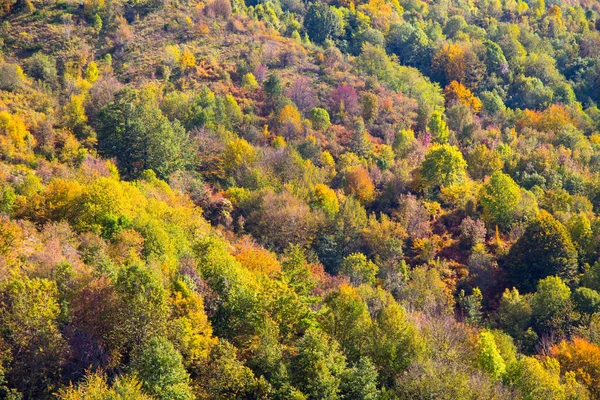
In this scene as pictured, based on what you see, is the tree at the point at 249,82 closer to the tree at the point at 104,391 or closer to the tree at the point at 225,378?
the tree at the point at 225,378

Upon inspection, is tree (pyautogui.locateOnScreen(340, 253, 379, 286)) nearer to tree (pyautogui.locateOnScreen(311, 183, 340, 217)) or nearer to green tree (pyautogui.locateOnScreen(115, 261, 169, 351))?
tree (pyautogui.locateOnScreen(311, 183, 340, 217))

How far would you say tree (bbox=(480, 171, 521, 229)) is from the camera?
268 ft

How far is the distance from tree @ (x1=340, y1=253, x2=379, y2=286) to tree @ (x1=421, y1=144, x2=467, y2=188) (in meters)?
20.2

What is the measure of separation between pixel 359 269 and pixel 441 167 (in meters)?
24.7

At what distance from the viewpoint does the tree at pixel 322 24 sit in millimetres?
138875

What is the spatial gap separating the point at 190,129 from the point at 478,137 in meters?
51.1

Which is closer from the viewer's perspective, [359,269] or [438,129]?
[359,269]

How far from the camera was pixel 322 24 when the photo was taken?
138875 mm

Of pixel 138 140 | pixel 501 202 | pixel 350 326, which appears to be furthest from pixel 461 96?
pixel 350 326

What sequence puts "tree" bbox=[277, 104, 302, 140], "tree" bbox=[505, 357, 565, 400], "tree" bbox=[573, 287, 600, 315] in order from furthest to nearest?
"tree" bbox=[277, 104, 302, 140], "tree" bbox=[573, 287, 600, 315], "tree" bbox=[505, 357, 565, 400]

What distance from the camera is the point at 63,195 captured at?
57.6m

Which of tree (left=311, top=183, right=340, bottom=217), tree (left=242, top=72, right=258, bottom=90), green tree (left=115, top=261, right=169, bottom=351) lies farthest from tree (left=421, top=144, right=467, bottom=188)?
green tree (left=115, top=261, right=169, bottom=351)

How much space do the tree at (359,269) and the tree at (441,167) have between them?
20.2 m

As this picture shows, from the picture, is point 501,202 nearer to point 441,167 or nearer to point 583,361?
point 441,167
